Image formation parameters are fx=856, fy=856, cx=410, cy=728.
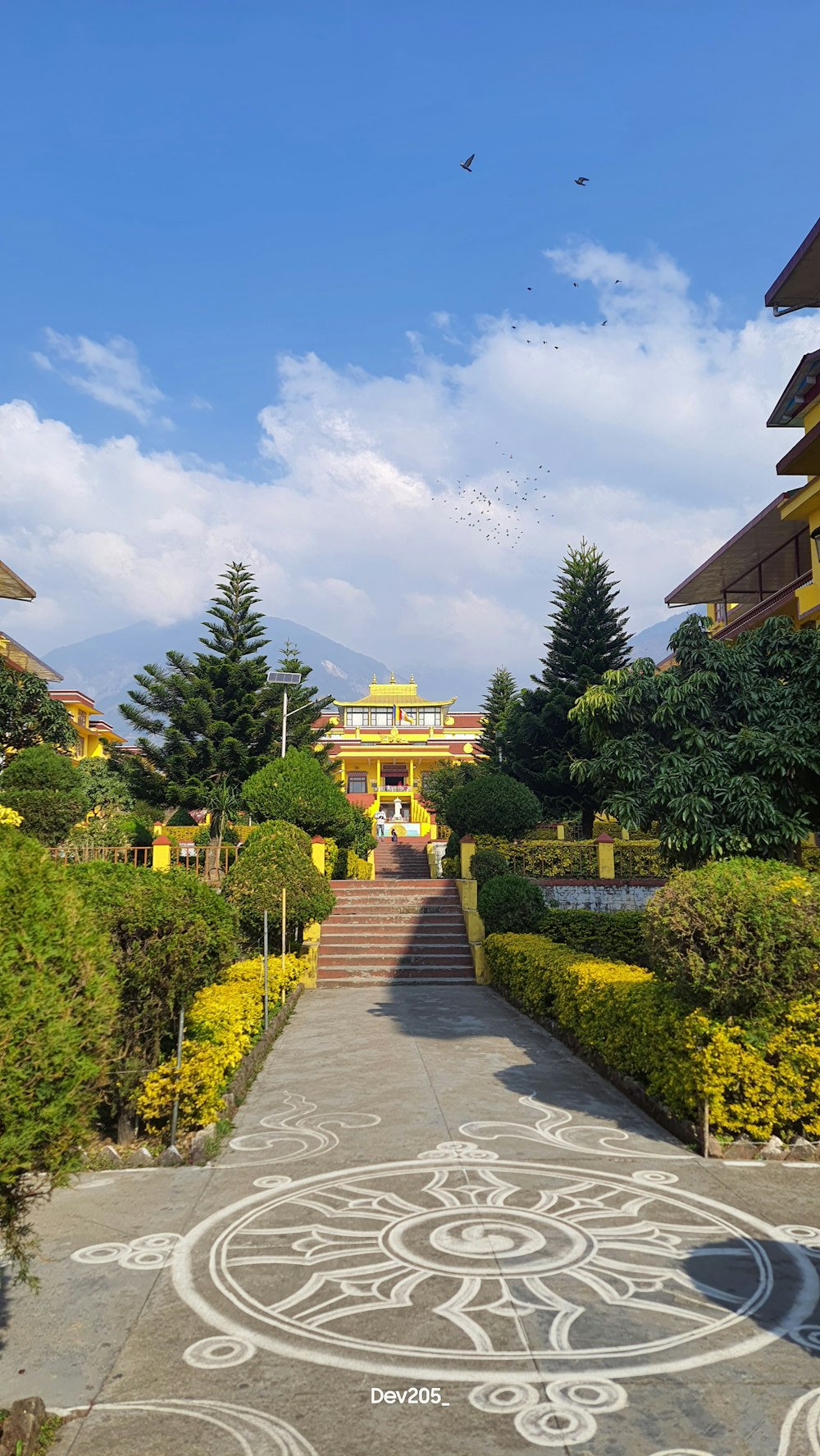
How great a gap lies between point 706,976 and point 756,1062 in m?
0.68

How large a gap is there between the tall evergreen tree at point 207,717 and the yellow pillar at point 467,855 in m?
9.24

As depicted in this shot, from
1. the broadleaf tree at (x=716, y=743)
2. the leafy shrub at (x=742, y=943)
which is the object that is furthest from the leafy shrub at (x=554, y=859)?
the leafy shrub at (x=742, y=943)

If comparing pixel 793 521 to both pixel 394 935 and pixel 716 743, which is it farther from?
pixel 394 935

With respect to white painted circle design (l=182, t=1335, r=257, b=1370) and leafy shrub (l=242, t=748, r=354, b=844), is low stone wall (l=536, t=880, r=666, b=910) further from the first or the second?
white painted circle design (l=182, t=1335, r=257, b=1370)

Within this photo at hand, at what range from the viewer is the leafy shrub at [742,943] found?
5.84 meters

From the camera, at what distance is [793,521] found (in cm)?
1808

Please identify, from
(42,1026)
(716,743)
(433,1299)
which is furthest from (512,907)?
(42,1026)

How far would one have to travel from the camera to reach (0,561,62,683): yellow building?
2431 centimetres

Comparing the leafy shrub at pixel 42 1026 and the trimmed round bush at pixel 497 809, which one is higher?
the trimmed round bush at pixel 497 809

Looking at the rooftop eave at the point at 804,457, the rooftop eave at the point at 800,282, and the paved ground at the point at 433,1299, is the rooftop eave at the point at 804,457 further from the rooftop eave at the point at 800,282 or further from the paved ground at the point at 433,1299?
the paved ground at the point at 433,1299

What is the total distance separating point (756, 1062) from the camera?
5.86 m

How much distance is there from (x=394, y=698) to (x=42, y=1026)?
186 feet

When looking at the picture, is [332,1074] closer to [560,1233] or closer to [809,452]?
[560,1233]

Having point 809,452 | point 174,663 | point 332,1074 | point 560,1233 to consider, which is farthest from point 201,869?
point 560,1233
